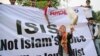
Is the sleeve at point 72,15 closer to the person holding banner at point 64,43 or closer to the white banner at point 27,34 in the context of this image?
the white banner at point 27,34

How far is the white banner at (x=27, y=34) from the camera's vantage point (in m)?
7.09

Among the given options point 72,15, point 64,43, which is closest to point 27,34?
point 64,43

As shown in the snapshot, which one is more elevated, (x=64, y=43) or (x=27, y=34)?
(x=27, y=34)

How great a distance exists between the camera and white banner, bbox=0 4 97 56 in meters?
7.09

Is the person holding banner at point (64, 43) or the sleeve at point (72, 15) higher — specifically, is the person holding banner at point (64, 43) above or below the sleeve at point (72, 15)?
below

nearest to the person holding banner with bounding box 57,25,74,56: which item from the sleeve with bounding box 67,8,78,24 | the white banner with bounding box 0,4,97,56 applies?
the white banner with bounding box 0,4,97,56

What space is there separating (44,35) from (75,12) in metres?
1.35

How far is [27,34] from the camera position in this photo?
7.37 metres

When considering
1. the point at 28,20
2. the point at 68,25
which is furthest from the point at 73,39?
the point at 28,20

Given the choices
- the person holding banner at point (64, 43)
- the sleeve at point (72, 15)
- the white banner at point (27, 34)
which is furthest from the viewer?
the sleeve at point (72, 15)

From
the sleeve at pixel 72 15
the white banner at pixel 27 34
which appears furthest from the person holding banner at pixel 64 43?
the sleeve at pixel 72 15

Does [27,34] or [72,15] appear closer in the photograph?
[27,34]

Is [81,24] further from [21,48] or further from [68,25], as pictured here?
[21,48]

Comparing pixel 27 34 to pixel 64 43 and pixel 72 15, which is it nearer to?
pixel 64 43
